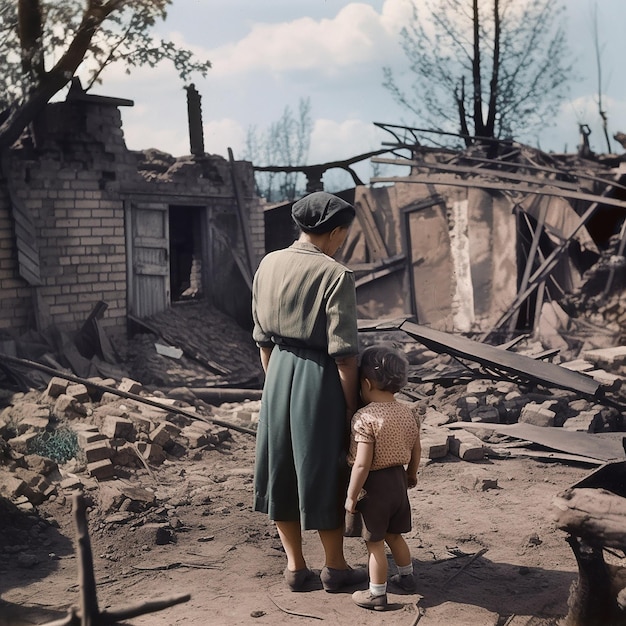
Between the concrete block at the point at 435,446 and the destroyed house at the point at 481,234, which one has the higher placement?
the destroyed house at the point at 481,234

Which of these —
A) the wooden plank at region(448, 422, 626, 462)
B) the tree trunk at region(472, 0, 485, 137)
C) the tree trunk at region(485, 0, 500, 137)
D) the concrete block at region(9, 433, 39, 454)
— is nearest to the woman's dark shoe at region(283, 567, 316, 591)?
the wooden plank at region(448, 422, 626, 462)

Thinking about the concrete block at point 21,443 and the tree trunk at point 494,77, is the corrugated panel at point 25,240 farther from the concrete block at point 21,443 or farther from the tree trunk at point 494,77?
the tree trunk at point 494,77

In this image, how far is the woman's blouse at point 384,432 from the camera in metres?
3.46

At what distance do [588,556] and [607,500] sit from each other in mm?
344

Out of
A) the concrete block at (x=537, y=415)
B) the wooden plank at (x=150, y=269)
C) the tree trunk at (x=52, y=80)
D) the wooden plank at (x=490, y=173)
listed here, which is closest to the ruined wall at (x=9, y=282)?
the tree trunk at (x=52, y=80)

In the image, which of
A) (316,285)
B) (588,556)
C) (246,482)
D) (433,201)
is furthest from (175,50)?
(588,556)

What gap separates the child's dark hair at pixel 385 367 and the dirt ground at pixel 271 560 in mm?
948

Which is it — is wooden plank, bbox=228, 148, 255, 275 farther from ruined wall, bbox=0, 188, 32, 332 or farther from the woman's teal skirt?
Result: the woman's teal skirt

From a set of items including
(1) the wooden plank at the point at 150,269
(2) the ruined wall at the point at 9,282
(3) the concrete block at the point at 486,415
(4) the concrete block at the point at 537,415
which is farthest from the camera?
(1) the wooden plank at the point at 150,269

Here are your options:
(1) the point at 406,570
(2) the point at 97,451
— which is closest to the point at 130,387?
(2) the point at 97,451

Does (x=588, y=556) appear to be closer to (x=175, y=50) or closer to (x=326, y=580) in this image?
(x=326, y=580)

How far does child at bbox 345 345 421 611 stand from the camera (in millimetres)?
3463

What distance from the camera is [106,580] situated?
4.18m

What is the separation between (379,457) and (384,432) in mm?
Answer: 124
